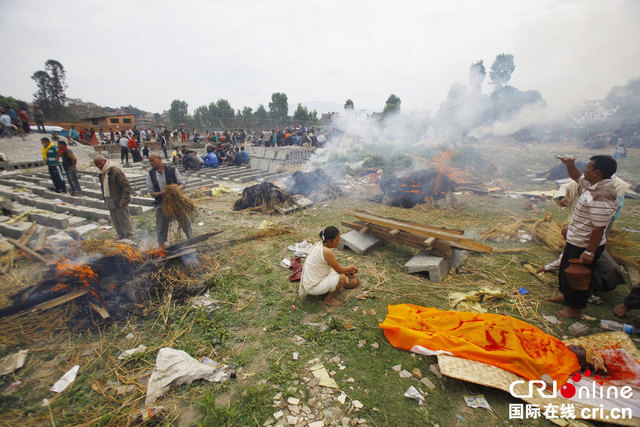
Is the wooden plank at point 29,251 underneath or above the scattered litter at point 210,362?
above

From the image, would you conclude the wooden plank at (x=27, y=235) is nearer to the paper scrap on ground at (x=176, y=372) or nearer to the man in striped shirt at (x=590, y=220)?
the paper scrap on ground at (x=176, y=372)

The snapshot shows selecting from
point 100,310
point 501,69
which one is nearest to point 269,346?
point 100,310

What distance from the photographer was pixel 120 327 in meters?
3.32

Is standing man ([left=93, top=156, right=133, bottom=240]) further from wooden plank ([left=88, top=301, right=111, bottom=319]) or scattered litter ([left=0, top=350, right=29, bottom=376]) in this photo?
scattered litter ([left=0, top=350, right=29, bottom=376])

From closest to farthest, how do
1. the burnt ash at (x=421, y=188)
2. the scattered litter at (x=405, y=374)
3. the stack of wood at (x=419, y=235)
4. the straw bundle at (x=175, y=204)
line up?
1. the scattered litter at (x=405, y=374)
2. the stack of wood at (x=419, y=235)
3. the straw bundle at (x=175, y=204)
4. the burnt ash at (x=421, y=188)

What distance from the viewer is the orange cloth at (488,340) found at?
2.45 meters

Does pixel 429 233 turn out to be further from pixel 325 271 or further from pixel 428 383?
pixel 428 383

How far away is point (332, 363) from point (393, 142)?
758 inches

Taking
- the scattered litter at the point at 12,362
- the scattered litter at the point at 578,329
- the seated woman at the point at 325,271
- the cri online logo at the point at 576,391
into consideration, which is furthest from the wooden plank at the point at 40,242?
the scattered litter at the point at 578,329

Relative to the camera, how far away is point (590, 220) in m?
3.07

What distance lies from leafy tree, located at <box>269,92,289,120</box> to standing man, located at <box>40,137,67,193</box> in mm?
53878

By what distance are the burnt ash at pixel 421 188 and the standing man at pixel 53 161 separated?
10.9 metres

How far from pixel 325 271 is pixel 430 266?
1894 mm

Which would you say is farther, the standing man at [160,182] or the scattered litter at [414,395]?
the standing man at [160,182]
